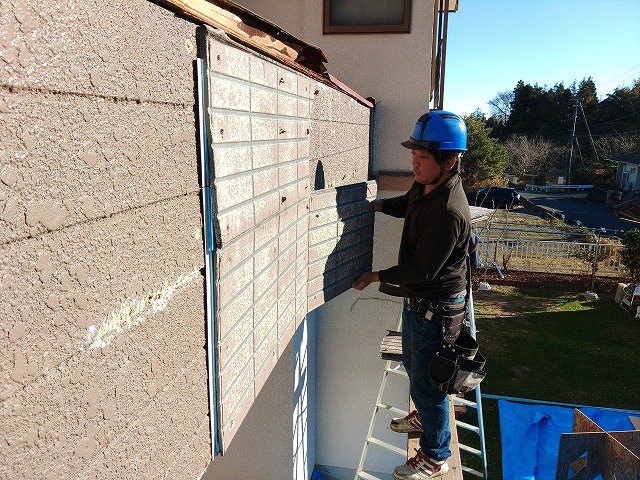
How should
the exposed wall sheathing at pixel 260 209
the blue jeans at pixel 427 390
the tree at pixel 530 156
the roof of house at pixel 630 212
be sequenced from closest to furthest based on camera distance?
the exposed wall sheathing at pixel 260 209
the blue jeans at pixel 427 390
the roof of house at pixel 630 212
the tree at pixel 530 156

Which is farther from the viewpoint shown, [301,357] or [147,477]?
[301,357]

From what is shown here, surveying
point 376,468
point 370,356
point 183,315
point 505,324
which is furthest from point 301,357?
point 505,324

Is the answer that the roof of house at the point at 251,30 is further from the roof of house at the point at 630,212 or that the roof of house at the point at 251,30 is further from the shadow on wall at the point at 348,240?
the roof of house at the point at 630,212

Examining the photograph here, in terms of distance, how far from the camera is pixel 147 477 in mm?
1500

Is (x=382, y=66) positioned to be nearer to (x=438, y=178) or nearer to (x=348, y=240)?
(x=348, y=240)

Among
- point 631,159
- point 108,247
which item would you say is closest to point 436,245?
point 108,247

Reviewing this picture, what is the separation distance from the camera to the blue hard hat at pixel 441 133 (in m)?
3.21

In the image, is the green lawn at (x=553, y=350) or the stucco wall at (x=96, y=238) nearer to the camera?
the stucco wall at (x=96, y=238)

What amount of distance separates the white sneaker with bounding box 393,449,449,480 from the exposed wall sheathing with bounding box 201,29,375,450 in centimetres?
143

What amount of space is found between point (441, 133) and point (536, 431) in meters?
6.44

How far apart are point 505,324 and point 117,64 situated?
1335 cm

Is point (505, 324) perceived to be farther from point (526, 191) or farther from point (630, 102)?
point (630, 102)

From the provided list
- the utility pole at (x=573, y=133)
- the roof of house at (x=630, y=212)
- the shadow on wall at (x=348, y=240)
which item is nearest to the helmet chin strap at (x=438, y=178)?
the shadow on wall at (x=348, y=240)

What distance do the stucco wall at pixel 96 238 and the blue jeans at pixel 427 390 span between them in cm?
214
